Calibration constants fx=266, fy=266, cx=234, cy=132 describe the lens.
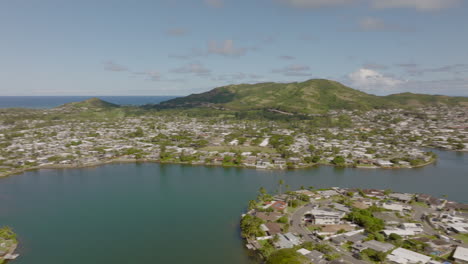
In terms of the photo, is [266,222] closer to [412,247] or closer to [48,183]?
[412,247]

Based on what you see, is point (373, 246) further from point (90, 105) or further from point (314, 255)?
point (90, 105)

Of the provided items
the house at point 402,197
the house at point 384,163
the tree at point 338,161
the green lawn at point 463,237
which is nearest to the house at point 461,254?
the green lawn at point 463,237

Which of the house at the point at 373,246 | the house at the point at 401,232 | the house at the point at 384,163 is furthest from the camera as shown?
the house at the point at 384,163

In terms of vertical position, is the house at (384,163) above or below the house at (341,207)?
above

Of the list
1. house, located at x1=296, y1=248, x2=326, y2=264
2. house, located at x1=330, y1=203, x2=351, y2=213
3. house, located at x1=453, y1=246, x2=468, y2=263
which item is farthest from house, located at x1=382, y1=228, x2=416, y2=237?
house, located at x1=296, y1=248, x2=326, y2=264

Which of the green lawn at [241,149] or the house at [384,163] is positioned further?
the green lawn at [241,149]

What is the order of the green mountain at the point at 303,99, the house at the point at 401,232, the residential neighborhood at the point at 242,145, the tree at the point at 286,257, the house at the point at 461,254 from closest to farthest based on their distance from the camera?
the tree at the point at 286,257 → the house at the point at 461,254 → the house at the point at 401,232 → the residential neighborhood at the point at 242,145 → the green mountain at the point at 303,99

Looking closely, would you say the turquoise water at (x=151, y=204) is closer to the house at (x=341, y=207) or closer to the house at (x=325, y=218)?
the house at (x=325, y=218)

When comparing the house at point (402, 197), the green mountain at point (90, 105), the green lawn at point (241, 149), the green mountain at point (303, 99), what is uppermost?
the green mountain at point (303, 99)
